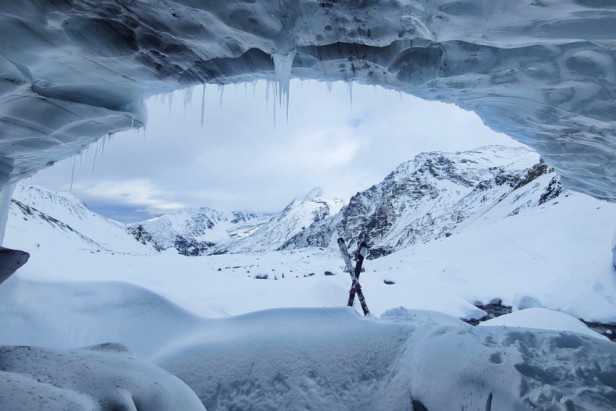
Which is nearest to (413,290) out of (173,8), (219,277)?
(219,277)

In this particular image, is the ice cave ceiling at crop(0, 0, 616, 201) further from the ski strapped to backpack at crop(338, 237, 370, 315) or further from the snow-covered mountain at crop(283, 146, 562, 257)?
the snow-covered mountain at crop(283, 146, 562, 257)

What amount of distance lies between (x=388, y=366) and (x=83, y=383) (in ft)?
9.32

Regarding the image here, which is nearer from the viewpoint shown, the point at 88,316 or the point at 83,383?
the point at 83,383

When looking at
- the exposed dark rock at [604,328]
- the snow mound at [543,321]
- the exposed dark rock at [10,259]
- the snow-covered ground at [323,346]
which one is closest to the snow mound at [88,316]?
the snow-covered ground at [323,346]

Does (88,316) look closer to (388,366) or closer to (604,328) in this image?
(388,366)

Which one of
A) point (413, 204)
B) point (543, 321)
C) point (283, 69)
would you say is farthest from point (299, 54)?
point (413, 204)

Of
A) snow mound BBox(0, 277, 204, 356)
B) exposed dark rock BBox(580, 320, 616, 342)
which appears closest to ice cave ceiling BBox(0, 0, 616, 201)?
snow mound BBox(0, 277, 204, 356)

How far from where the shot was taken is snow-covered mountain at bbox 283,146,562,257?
73.8 m

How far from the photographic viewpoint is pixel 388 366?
3.99 metres

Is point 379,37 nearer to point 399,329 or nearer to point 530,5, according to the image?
point 530,5

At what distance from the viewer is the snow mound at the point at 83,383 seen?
1.93 meters

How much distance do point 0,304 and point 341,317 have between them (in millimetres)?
5387

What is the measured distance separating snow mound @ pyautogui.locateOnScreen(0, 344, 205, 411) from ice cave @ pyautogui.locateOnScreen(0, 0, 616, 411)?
2 centimetres

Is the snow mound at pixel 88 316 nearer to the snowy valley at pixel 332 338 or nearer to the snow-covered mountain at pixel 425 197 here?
the snowy valley at pixel 332 338
